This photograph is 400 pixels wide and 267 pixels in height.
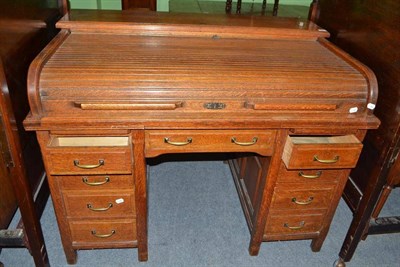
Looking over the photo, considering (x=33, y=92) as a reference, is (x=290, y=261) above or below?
below

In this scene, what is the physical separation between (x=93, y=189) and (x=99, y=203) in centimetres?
9

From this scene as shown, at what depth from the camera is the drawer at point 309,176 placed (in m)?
1.69

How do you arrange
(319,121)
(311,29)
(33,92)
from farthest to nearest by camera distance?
(311,29) < (319,121) < (33,92)

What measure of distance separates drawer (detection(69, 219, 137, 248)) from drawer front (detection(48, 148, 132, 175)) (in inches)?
15.0

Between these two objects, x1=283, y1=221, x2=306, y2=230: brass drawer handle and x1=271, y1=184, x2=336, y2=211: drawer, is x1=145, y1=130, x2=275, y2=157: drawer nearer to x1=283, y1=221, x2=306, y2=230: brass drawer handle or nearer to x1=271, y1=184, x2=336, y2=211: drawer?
x1=271, y1=184, x2=336, y2=211: drawer

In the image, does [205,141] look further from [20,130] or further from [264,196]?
[20,130]

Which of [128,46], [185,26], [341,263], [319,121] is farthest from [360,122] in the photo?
[128,46]

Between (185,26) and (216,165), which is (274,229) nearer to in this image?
(216,165)

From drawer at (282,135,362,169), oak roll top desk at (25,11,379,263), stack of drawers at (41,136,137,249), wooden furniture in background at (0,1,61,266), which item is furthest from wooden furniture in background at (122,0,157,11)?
drawer at (282,135,362,169)

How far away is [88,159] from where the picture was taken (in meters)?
1.46

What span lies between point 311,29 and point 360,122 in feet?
2.45

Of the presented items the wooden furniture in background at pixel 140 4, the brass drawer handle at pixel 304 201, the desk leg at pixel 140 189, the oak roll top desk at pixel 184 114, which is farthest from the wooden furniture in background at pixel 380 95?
the wooden furniture in background at pixel 140 4

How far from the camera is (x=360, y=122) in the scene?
1.53m

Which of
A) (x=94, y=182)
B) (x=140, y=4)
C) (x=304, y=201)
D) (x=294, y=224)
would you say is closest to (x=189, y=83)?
(x=94, y=182)
